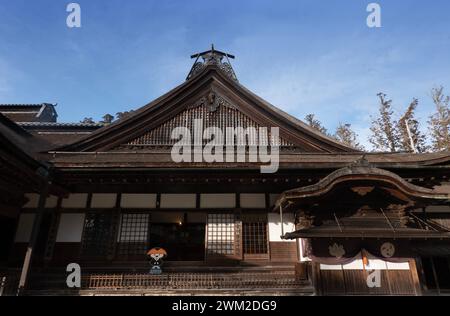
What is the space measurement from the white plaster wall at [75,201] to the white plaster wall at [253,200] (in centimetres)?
604

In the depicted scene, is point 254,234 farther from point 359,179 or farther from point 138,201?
point 138,201

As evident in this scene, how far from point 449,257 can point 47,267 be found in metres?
15.0

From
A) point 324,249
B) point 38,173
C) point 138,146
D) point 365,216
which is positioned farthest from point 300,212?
point 38,173

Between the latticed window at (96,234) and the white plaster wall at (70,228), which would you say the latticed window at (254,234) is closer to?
the latticed window at (96,234)

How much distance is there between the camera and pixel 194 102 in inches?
557

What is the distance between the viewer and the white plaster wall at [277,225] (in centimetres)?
1064

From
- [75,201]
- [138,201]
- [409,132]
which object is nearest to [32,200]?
[75,201]

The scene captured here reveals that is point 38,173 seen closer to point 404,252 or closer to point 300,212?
point 300,212

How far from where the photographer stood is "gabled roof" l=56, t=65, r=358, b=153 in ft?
41.8

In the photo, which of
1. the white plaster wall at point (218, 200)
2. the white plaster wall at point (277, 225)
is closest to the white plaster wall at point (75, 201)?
the white plaster wall at point (218, 200)

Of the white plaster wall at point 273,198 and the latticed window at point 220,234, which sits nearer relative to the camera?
the latticed window at point 220,234

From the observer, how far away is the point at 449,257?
1145cm

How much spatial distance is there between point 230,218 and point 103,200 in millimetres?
4905

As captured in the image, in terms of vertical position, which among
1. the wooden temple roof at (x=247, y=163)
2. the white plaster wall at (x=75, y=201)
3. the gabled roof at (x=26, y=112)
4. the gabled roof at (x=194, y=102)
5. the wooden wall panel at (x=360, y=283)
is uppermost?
the gabled roof at (x=26, y=112)
